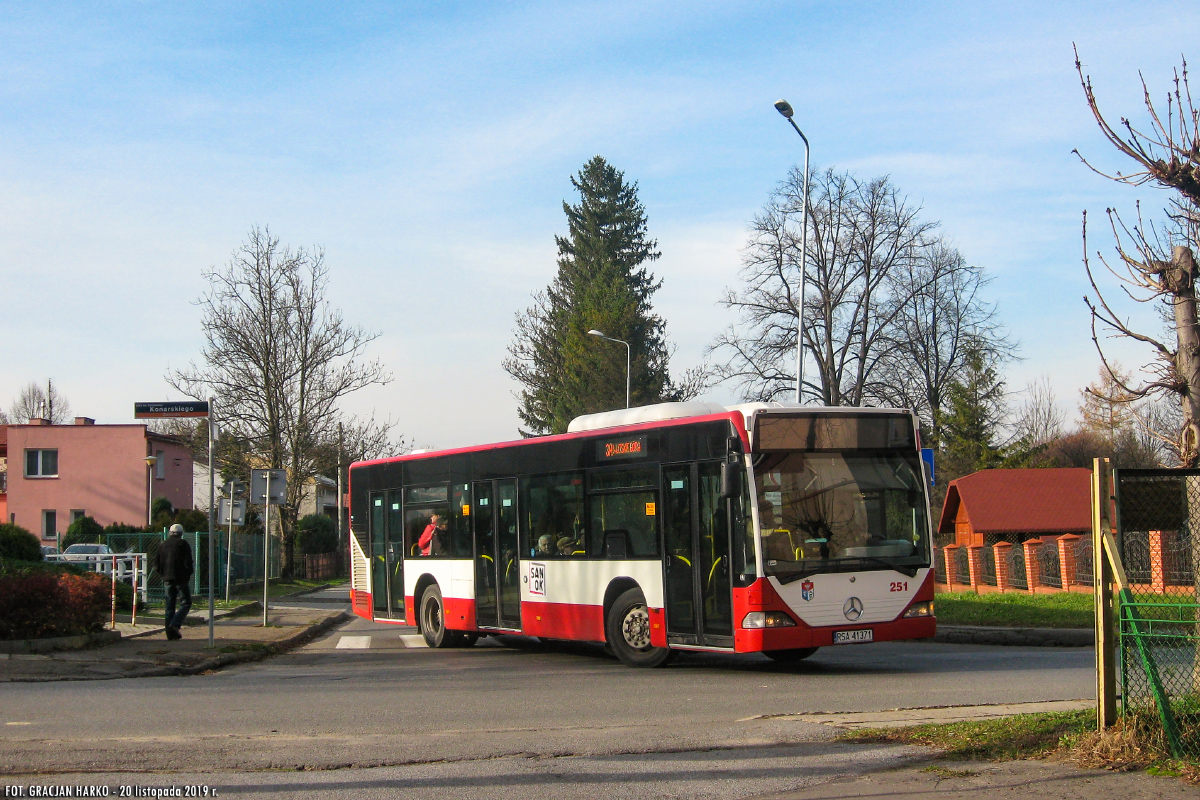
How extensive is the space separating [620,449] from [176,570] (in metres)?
8.05

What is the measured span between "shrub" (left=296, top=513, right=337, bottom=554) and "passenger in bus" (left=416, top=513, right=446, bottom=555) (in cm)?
4321

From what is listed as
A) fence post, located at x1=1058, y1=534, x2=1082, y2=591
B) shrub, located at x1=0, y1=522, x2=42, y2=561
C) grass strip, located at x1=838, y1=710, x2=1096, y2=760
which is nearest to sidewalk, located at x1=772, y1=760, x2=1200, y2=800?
grass strip, located at x1=838, y1=710, x2=1096, y2=760

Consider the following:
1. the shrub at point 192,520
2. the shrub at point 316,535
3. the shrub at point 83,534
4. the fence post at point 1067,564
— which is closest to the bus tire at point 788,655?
the fence post at point 1067,564

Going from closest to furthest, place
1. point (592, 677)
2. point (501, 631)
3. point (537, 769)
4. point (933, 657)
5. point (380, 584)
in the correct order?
point (537, 769) < point (592, 677) < point (933, 657) < point (501, 631) < point (380, 584)

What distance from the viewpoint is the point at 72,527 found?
4300 centimetres

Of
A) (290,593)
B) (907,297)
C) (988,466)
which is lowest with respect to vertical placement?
(290,593)

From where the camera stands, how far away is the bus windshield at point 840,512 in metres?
12.0

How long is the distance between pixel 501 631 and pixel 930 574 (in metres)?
6.13

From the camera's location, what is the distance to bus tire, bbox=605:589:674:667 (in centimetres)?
1335

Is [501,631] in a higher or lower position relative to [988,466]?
lower

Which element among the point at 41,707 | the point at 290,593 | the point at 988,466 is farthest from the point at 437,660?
the point at 988,466

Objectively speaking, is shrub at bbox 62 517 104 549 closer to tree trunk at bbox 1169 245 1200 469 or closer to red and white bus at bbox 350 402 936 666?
red and white bus at bbox 350 402 936 666

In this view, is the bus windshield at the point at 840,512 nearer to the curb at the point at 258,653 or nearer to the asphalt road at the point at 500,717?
the asphalt road at the point at 500,717

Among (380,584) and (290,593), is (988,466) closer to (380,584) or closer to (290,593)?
(290,593)
